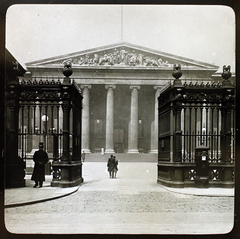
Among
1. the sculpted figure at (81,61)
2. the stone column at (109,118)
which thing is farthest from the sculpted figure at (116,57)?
the sculpted figure at (81,61)

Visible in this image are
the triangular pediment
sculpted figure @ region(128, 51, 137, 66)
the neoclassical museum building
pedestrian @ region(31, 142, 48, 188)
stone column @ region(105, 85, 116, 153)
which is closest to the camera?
pedestrian @ region(31, 142, 48, 188)

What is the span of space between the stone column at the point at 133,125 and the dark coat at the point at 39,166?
110 ft

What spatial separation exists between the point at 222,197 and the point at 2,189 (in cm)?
783

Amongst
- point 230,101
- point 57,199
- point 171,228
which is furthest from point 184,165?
point 171,228

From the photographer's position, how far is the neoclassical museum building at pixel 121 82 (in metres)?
43.7

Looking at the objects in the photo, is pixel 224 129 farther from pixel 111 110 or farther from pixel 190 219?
pixel 111 110

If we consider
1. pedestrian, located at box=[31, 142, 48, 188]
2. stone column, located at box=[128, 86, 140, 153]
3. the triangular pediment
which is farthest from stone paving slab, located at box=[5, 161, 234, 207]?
stone column, located at box=[128, 86, 140, 153]

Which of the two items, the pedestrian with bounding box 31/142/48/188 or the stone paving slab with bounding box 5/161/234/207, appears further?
the pedestrian with bounding box 31/142/48/188

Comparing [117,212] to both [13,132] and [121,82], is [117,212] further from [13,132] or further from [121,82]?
[121,82]

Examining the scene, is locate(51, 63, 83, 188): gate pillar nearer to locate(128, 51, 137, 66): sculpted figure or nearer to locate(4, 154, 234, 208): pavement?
locate(4, 154, 234, 208): pavement

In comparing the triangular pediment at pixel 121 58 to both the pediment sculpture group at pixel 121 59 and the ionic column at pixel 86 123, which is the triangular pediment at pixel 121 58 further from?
the ionic column at pixel 86 123

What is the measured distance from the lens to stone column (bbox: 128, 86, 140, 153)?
154ft

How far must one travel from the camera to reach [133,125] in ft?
156

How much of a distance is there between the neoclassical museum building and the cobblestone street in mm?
31579
